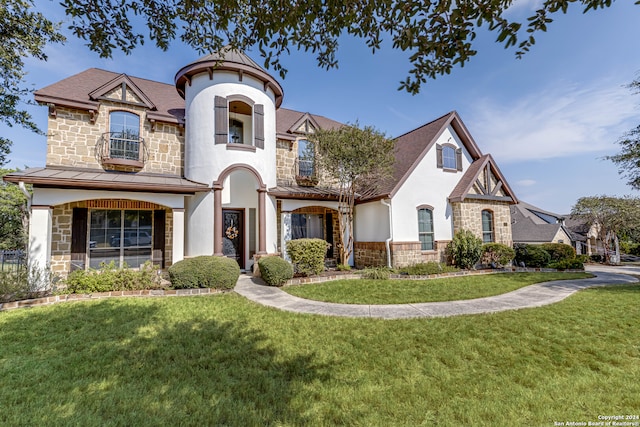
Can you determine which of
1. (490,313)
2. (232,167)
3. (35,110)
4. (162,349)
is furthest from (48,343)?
(35,110)

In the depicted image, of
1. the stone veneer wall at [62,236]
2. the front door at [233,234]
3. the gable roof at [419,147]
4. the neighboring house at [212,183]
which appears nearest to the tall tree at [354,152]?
the gable roof at [419,147]

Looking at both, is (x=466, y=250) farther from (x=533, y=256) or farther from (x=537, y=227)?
(x=537, y=227)

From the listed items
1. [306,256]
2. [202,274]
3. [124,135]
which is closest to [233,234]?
[306,256]

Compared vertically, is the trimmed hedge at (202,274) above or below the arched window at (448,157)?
below

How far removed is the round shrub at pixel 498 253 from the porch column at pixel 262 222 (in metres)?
11.0

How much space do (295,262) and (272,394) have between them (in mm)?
7645

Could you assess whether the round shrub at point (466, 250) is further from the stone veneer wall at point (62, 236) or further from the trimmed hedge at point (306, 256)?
the stone veneer wall at point (62, 236)

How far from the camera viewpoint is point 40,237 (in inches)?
351

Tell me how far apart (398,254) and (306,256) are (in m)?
4.76

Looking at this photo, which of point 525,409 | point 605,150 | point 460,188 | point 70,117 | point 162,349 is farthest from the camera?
point 605,150

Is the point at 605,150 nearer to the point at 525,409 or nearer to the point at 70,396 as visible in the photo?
the point at 525,409

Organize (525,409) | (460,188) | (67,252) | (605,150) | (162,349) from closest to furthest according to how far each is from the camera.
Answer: (525,409) → (162,349) → (67,252) → (460,188) → (605,150)

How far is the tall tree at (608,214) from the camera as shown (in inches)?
1141

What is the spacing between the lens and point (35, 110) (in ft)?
38.1
